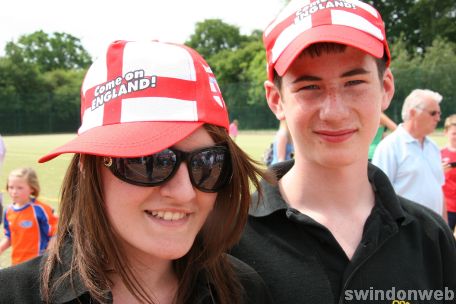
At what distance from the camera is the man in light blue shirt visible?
5.00 metres

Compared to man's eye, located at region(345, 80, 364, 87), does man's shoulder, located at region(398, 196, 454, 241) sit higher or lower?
lower

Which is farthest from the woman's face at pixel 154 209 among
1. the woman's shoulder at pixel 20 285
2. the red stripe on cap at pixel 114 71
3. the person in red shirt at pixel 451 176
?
the person in red shirt at pixel 451 176

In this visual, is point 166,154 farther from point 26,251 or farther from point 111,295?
point 26,251

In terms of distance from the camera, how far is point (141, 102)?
1.50 m

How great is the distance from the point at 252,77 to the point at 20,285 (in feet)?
184

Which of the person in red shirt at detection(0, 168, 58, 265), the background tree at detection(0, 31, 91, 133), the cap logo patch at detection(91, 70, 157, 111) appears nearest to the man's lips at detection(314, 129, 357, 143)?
the cap logo patch at detection(91, 70, 157, 111)

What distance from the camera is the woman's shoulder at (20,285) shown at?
1.52m

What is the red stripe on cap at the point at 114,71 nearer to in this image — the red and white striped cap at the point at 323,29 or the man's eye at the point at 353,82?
the red and white striped cap at the point at 323,29

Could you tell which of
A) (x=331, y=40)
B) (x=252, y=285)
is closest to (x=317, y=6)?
(x=331, y=40)

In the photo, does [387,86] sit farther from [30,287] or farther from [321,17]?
[30,287]

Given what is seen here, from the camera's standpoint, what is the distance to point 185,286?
1.76 m

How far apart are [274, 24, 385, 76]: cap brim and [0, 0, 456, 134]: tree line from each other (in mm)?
32383

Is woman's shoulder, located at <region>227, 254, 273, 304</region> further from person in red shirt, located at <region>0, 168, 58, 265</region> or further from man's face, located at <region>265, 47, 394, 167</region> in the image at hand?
person in red shirt, located at <region>0, 168, 58, 265</region>

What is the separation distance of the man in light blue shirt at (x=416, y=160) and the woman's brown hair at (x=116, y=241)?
355 centimetres
